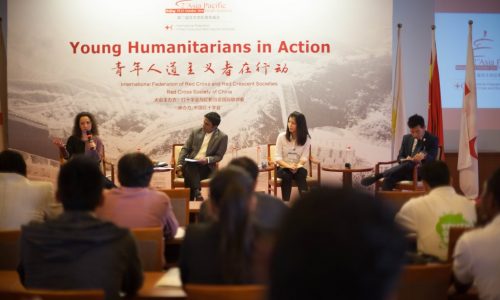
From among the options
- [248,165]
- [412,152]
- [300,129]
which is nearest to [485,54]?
[412,152]

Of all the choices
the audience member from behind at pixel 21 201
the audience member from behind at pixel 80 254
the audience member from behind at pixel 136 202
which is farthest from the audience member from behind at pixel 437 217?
the audience member from behind at pixel 21 201

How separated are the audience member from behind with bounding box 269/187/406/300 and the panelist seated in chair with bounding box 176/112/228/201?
616cm

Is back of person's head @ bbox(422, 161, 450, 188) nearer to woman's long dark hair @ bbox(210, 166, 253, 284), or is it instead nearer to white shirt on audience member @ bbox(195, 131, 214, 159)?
woman's long dark hair @ bbox(210, 166, 253, 284)

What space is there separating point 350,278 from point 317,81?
697 cm

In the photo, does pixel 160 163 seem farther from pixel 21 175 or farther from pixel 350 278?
Answer: pixel 350 278

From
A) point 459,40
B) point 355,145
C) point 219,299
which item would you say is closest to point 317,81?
point 355,145

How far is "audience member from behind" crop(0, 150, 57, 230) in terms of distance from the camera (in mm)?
3561

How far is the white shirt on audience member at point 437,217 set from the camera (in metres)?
3.23

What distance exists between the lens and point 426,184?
11.6ft

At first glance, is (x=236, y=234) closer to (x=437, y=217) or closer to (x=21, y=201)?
(x=437, y=217)

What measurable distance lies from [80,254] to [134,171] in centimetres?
113

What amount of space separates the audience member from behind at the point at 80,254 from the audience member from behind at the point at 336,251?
1.62m

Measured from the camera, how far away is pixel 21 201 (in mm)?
3584

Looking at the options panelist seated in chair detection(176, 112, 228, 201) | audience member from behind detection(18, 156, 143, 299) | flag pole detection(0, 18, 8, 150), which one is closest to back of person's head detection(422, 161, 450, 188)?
audience member from behind detection(18, 156, 143, 299)
